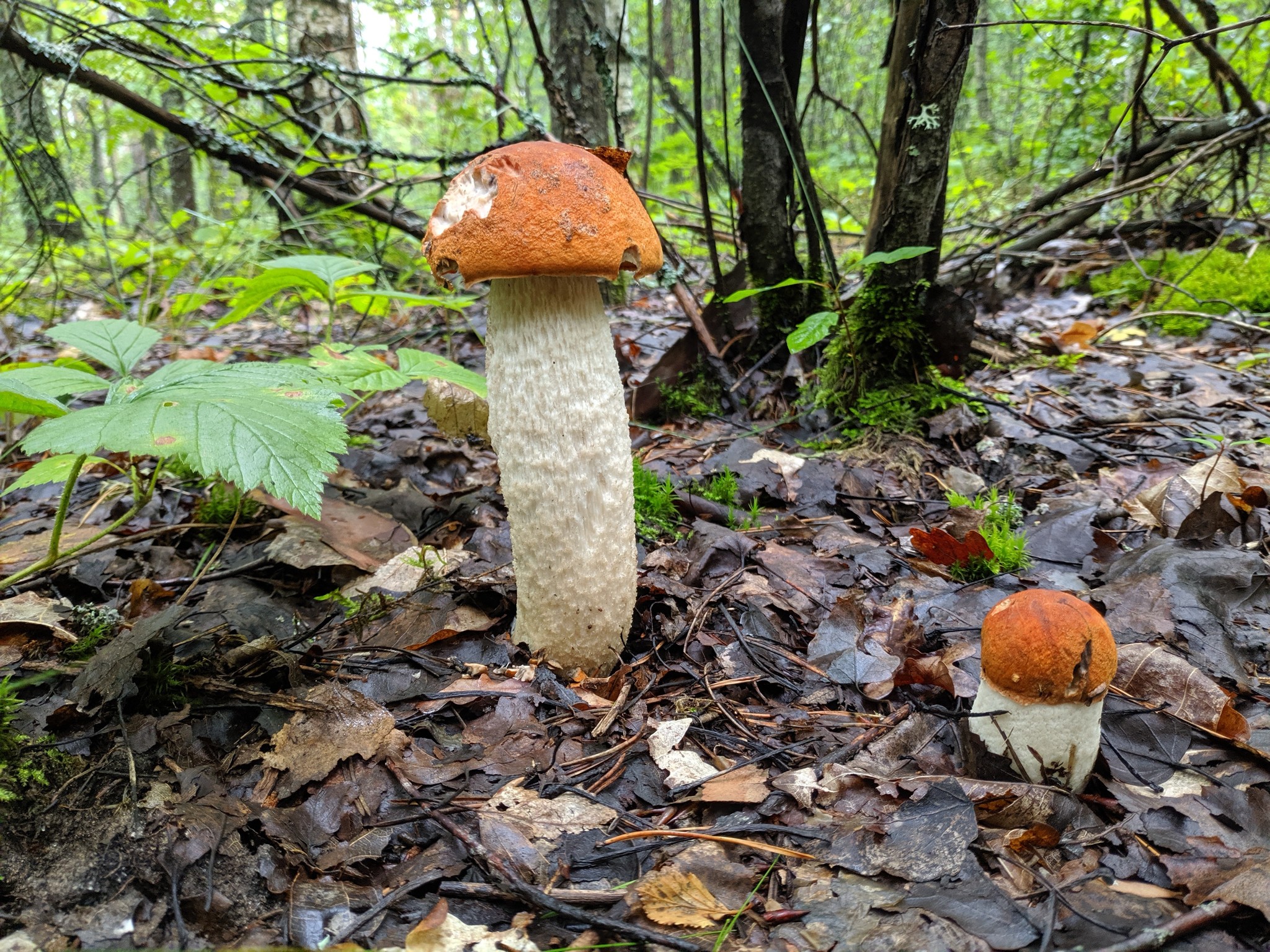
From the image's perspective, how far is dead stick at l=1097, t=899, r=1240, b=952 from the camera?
158cm

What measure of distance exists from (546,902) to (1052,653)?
1487 millimetres

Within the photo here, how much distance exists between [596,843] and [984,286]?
5.74 metres

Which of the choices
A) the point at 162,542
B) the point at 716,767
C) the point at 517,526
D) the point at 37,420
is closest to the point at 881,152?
the point at 517,526

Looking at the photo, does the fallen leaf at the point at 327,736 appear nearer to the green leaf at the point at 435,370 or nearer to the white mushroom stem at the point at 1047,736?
the green leaf at the point at 435,370

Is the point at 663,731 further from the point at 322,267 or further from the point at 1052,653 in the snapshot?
the point at 322,267

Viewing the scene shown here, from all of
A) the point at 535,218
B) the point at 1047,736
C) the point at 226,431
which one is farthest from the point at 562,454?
the point at 1047,736

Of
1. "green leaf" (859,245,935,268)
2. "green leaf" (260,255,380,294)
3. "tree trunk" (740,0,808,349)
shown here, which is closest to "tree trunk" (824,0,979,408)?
"green leaf" (859,245,935,268)

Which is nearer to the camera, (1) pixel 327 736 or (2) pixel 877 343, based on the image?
(1) pixel 327 736

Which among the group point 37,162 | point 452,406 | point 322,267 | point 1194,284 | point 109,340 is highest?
point 37,162

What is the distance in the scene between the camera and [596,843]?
2.04 meters

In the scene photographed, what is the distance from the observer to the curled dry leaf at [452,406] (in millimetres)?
3904

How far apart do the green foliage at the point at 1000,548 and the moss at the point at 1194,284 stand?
3150mm

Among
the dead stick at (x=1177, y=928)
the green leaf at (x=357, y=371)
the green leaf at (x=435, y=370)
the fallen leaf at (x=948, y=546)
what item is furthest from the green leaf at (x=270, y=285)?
the dead stick at (x=1177, y=928)

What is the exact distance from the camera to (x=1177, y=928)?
1626 mm
